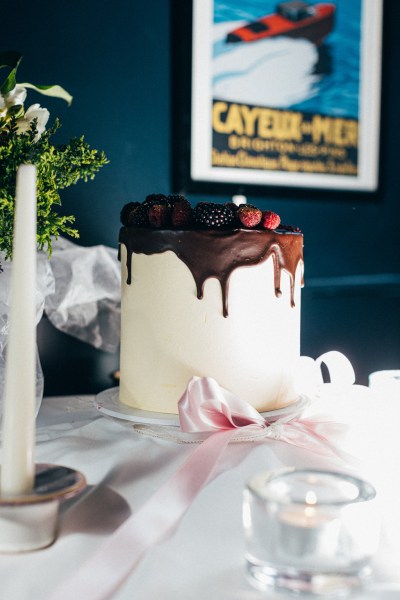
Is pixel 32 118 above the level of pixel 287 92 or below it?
below

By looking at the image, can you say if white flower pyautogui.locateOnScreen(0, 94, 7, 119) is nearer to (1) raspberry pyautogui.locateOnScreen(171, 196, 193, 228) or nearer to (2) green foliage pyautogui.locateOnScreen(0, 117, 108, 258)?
(2) green foliage pyautogui.locateOnScreen(0, 117, 108, 258)

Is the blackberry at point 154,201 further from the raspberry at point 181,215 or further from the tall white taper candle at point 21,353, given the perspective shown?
the tall white taper candle at point 21,353

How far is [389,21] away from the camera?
6.51ft

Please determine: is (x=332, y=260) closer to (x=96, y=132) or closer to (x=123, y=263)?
(x=96, y=132)

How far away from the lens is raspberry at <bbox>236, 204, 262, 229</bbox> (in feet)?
3.06

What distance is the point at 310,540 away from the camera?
52cm

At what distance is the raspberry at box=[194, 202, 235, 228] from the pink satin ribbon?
0.22 m

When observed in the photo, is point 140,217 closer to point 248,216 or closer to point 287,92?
point 248,216

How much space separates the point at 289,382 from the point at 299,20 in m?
1.16

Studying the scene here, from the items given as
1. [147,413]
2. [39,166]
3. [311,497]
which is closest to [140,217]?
[39,166]

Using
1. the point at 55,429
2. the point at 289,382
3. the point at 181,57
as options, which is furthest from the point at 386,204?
the point at 55,429

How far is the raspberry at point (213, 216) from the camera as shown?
0.93 metres

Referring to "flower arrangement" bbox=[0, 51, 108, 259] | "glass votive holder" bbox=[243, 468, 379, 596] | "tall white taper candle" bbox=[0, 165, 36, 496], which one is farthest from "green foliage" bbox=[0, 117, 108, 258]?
"glass votive holder" bbox=[243, 468, 379, 596]

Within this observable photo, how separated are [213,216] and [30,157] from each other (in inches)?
10.0
